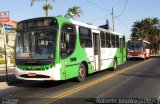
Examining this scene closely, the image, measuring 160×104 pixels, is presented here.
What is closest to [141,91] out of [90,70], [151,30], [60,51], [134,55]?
[60,51]

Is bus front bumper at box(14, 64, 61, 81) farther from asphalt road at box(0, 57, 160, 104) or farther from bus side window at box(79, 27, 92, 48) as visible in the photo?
bus side window at box(79, 27, 92, 48)

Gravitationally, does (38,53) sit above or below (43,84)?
above

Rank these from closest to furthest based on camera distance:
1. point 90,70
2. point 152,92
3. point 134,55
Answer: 1. point 152,92
2. point 90,70
3. point 134,55

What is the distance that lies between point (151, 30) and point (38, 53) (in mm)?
75081

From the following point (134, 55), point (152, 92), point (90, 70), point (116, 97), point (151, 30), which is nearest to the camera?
point (116, 97)

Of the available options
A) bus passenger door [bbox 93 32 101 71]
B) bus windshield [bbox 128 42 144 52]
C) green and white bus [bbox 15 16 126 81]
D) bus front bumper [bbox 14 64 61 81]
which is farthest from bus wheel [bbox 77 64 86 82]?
bus windshield [bbox 128 42 144 52]

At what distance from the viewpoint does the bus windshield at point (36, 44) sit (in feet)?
45.7

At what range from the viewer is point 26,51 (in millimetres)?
14383

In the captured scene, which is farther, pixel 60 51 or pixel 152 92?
pixel 60 51

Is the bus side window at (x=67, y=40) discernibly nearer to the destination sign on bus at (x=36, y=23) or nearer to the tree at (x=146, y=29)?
the destination sign on bus at (x=36, y=23)

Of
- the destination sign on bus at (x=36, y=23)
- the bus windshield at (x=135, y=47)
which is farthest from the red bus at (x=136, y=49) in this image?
the destination sign on bus at (x=36, y=23)

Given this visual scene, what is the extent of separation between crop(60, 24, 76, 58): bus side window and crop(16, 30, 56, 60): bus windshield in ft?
1.61

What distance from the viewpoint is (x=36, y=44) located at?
1425 centimetres

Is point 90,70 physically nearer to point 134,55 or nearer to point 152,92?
point 152,92
